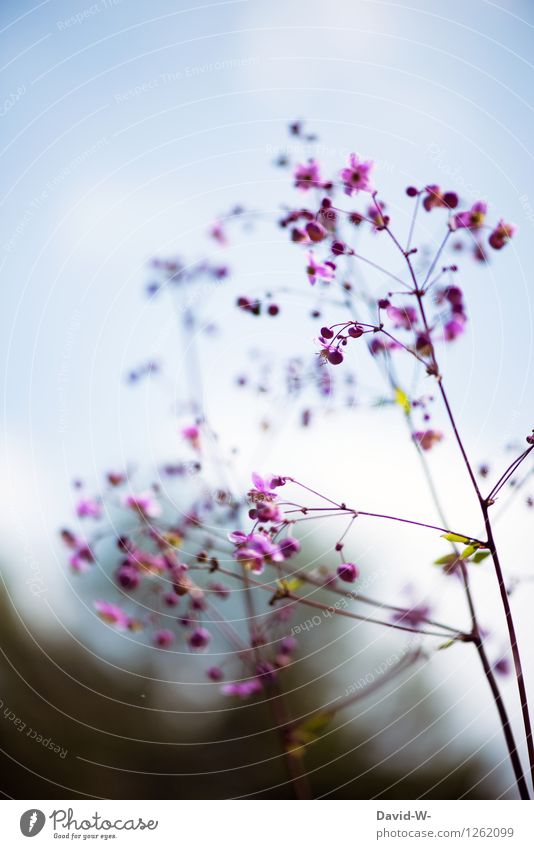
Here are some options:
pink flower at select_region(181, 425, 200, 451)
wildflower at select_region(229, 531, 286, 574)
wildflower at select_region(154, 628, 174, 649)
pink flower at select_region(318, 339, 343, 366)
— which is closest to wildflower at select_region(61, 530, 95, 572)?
wildflower at select_region(154, 628, 174, 649)

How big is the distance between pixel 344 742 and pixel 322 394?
10.3 meters

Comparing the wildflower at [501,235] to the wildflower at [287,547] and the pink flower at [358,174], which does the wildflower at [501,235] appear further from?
the wildflower at [287,547]

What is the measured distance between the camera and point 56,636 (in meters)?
9.09

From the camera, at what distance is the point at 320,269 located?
1.89 metres

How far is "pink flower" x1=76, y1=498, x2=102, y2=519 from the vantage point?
2.51 meters

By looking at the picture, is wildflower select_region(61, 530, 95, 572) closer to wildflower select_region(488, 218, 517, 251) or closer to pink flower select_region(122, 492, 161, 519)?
pink flower select_region(122, 492, 161, 519)

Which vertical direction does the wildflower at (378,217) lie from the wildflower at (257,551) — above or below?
above

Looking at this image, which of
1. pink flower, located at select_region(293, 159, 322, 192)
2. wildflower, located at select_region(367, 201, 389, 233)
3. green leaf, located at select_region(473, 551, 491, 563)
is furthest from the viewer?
pink flower, located at select_region(293, 159, 322, 192)

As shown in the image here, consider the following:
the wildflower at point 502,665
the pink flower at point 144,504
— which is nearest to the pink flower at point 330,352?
the pink flower at point 144,504

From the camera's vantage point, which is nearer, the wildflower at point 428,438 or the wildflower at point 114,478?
the wildflower at point 428,438

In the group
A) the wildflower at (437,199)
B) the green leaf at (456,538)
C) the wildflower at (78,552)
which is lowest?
the green leaf at (456,538)

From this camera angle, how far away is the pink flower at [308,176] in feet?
6.71

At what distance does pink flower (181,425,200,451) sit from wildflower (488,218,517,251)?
1.35 metres

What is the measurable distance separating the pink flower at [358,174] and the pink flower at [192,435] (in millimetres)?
1172
